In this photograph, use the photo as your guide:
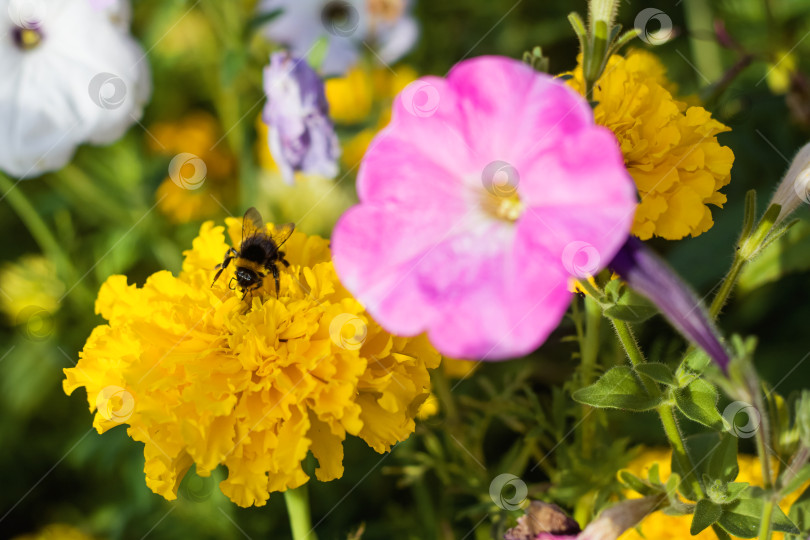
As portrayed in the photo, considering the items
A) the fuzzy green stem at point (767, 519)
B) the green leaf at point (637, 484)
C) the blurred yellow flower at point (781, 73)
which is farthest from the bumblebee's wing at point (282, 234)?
the blurred yellow flower at point (781, 73)

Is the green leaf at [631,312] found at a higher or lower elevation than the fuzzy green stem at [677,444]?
higher

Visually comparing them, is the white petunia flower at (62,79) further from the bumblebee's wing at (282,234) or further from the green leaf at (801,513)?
the green leaf at (801,513)

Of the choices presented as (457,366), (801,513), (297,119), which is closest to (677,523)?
(801,513)

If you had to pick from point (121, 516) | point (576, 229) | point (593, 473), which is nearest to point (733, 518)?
point (593, 473)

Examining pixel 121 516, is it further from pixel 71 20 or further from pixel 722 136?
pixel 722 136

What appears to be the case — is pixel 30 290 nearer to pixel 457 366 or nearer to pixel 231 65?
Answer: pixel 231 65

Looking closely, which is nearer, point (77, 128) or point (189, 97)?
point (77, 128)

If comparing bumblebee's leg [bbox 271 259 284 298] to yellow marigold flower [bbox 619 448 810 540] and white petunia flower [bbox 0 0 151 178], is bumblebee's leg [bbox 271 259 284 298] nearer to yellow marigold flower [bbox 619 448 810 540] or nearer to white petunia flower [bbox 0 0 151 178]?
yellow marigold flower [bbox 619 448 810 540]
